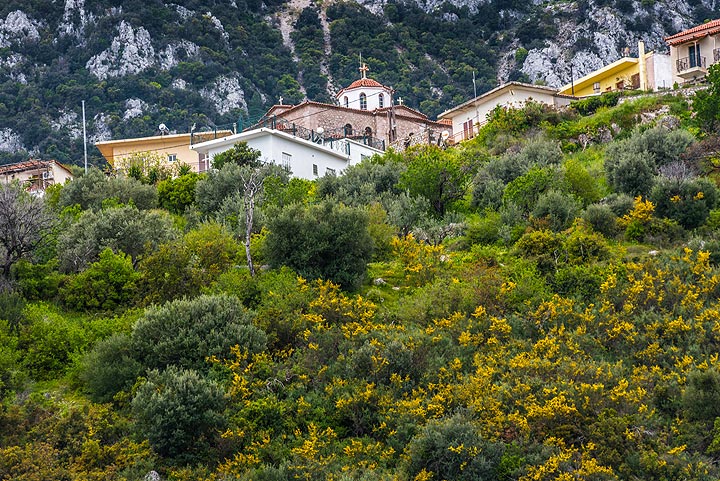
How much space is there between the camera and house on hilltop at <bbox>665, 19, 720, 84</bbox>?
2338 inches

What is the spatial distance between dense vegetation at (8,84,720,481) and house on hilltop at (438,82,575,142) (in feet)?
64.2

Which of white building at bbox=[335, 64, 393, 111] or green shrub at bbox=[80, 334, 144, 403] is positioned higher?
white building at bbox=[335, 64, 393, 111]

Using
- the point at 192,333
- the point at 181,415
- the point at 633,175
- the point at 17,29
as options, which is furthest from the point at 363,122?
the point at 17,29

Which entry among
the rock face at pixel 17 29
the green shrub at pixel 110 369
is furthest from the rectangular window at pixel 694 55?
the rock face at pixel 17 29

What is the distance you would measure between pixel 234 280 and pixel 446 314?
6709 millimetres

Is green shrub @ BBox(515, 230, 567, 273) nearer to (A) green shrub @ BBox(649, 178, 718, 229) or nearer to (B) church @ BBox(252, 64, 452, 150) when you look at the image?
(A) green shrub @ BBox(649, 178, 718, 229)

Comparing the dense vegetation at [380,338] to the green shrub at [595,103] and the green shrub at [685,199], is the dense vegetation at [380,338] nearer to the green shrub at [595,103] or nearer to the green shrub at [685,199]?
the green shrub at [685,199]

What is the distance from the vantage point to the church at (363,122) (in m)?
64.7

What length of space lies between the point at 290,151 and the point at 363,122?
48.7 ft

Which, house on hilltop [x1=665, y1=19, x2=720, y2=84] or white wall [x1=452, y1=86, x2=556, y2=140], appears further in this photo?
white wall [x1=452, y1=86, x2=556, y2=140]

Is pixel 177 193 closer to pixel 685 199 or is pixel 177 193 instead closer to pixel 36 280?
pixel 36 280

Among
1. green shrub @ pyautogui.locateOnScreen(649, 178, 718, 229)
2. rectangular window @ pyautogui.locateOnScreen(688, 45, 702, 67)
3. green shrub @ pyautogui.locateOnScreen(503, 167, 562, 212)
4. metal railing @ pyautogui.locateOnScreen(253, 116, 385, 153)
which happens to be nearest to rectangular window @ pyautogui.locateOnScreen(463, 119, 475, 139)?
metal railing @ pyautogui.locateOnScreen(253, 116, 385, 153)

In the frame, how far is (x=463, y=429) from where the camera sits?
23609mm

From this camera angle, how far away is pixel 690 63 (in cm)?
6053
